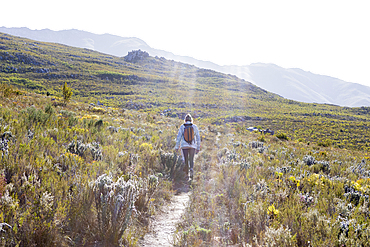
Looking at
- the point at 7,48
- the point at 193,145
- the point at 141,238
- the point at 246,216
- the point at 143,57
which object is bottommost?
the point at 141,238

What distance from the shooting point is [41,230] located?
1972 mm

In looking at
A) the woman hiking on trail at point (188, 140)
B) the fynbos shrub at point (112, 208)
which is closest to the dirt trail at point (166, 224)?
the fynbos shrub at point (112, 208)

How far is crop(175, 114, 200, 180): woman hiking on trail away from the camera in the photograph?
5.76 metres

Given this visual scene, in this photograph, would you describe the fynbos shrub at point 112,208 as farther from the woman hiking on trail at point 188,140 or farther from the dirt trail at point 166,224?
the woman hiking on trail at point 188,140

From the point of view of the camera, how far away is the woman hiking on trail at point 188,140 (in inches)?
227

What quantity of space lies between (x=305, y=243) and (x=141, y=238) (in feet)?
7.41

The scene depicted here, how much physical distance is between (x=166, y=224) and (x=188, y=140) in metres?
2.74

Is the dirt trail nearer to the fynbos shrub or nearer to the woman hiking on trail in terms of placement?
the fynbos shrub

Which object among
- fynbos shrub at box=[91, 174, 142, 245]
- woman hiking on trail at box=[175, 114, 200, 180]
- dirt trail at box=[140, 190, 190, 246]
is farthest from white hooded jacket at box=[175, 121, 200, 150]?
fynbos shrub at box=[91, 174, 142, 245]

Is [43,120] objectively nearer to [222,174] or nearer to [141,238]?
[141,238]

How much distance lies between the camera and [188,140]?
18.9 ft

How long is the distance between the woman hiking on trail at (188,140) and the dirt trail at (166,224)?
1.54 metres

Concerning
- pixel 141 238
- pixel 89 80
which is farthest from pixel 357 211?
pixel 89 80

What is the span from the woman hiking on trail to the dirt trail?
5.06 feet
